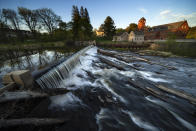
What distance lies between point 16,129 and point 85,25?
4922cm

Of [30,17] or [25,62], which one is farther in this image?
[30,17]

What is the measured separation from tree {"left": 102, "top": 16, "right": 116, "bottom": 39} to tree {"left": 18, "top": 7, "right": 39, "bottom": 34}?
37986 mm

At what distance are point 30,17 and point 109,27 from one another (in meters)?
42.7

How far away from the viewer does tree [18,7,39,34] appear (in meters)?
34.0

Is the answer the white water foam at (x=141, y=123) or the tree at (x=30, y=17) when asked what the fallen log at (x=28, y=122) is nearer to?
the white water foam at (x=141, y=123)

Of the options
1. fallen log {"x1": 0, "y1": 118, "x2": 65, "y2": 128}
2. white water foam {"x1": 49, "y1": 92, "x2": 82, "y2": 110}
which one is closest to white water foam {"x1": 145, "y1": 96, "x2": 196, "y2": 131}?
white water foam {"x1": 49, "y1": 92, "x2": 82, "y2": 110}

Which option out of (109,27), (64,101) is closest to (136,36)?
(109,27)

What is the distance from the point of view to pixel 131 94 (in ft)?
14.9

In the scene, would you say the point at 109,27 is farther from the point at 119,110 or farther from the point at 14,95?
the point at 14,95

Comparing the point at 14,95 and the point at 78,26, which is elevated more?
the point at 78,26

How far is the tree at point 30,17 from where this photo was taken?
3397 centimetres

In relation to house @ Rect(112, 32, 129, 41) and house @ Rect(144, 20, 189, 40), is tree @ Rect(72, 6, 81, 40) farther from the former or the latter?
house @ Rect(144, 20, 189, 40)

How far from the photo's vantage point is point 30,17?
1426 inches

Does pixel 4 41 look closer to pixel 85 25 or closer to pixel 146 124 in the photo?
pixel 85 25
